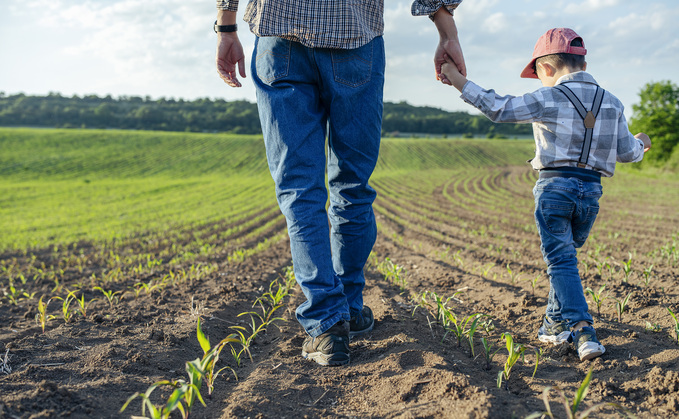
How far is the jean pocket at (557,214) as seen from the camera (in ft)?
8.13

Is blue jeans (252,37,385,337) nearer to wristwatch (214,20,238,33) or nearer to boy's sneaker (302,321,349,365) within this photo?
boy's sneaker (302,321,349,365)

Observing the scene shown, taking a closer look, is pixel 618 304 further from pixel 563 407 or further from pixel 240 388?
pixel 240 388

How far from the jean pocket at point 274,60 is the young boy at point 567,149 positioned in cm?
96

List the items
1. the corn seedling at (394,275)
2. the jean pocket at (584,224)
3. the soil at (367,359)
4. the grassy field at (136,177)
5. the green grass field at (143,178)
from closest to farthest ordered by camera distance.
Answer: the soil at (367,359) → the jean pocket at (584,224) → the corn seedling at (394,275) → the green grass field at (143,178) → the grassy field at (136,177)

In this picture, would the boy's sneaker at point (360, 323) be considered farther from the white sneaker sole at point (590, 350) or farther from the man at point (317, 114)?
the white sneaker sole at point (590, 350)

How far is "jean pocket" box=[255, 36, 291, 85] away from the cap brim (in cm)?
158

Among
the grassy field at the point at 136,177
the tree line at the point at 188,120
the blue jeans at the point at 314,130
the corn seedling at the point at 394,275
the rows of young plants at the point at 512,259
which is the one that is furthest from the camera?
the tree line at the point at 188,120

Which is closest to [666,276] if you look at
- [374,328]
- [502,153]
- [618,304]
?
[618,304]

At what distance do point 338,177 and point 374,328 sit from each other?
0.98m

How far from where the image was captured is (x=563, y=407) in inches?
66.0

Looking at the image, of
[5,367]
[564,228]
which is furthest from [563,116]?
[5,367]

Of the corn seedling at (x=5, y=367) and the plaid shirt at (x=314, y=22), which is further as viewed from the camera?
the plaid shirt at (x=314, y=22)

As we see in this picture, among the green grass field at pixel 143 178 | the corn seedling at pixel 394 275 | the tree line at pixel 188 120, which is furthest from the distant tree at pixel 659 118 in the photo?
the corn seedling at pixel 394 275

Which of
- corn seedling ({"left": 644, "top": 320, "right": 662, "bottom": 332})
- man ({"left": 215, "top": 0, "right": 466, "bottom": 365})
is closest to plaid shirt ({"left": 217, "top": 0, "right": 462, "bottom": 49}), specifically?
man ({"left": 215, "top": 0, "right": 466, "bottom": 365})
